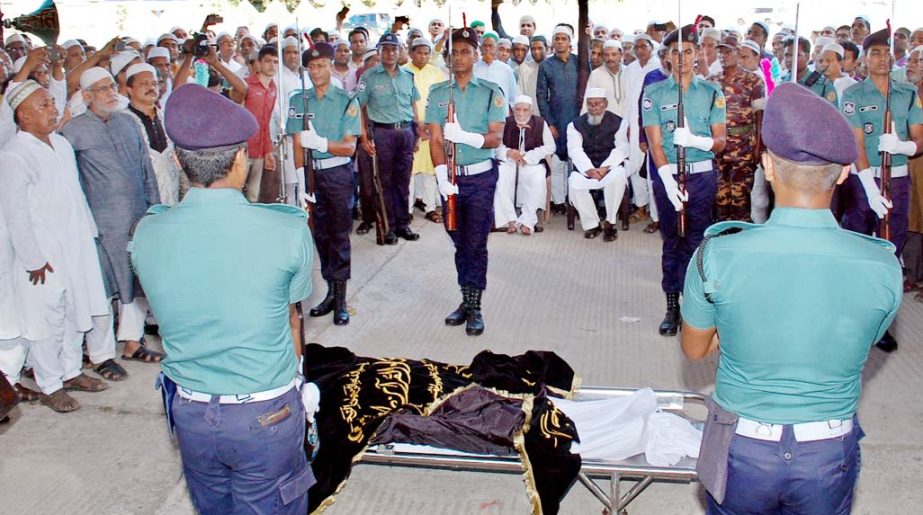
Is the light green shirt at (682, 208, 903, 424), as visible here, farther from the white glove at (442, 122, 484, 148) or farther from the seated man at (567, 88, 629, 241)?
the seated man at (567, 88, 629, 241)

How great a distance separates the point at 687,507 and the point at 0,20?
19.5 feet

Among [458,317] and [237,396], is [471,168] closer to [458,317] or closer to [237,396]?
[458,317]

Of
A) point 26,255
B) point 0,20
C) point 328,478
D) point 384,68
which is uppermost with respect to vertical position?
point 0,20

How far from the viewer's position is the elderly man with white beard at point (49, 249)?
476 cm

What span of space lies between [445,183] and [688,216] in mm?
1638

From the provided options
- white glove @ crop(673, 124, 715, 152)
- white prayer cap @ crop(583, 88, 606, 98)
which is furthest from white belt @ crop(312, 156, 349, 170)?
white prayer cap @ crop(583, 88, 606, 98)

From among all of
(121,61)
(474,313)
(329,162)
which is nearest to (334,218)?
(329,162)

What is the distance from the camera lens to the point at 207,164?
2602mm

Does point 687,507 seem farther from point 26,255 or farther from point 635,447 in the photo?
point 26,255

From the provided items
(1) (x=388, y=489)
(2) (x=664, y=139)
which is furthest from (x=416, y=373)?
(2) (x=664, y=139)

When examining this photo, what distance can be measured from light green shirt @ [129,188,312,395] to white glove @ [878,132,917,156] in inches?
171

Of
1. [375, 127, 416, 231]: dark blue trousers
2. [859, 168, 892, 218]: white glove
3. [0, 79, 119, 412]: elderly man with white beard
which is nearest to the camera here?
[0, 79, 119, 412]: elderly man with white beard

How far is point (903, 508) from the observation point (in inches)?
153

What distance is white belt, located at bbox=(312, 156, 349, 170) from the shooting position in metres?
6.32
